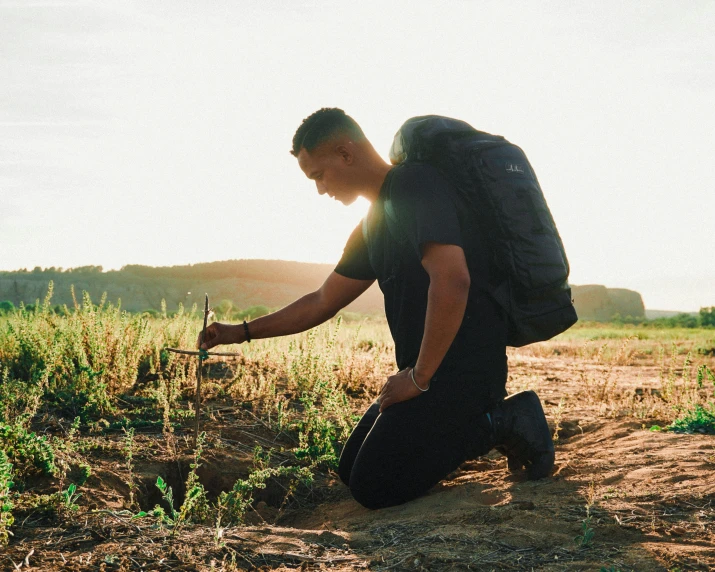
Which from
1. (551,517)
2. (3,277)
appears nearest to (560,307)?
(551,517)

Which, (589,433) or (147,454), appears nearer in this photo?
(147,454)

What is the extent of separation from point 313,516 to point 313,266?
6696 centimetres

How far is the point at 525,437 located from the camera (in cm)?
325

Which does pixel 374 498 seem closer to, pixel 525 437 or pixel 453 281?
pixel 525 437

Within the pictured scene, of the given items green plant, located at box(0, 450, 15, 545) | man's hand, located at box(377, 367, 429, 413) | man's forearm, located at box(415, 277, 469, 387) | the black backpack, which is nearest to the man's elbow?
A: man's forearm, located at box(415, 277, 469, 387)

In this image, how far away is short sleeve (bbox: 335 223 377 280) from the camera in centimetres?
375

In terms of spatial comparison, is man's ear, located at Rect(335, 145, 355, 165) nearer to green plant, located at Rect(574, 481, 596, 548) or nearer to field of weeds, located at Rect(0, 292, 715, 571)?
field of weeds, located at Rect(0, 292, 715, 571)

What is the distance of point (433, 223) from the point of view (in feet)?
9.50

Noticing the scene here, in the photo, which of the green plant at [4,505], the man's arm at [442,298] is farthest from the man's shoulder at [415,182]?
the green plant at [4,505]

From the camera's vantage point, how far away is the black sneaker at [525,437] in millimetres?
3256

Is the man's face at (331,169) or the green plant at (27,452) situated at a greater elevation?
the man's face at (331,169)

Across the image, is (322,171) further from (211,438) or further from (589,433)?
(589,433)

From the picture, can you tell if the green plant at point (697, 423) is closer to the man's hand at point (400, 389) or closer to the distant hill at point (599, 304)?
the man's hand at point (400, 389)

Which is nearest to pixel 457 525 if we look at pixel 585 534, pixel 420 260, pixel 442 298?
pixel 585 534
